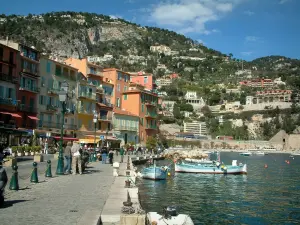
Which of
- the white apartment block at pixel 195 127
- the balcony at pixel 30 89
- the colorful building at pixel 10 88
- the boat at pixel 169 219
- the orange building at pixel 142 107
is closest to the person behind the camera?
the boat at pixel 169 219

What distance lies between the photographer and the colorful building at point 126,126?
216ft

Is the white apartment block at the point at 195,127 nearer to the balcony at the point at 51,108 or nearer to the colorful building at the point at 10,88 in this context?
the balcony at the point at 51,108

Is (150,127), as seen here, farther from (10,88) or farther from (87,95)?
(10,88)

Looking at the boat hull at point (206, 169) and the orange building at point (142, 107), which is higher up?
the orange building at point (142, 107)

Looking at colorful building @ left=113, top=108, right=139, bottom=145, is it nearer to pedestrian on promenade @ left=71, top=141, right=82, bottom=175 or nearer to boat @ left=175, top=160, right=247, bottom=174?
boat @ left=175, top=160, right=247, bottom=174

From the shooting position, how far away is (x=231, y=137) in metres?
176

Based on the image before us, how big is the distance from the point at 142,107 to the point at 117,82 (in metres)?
7.20

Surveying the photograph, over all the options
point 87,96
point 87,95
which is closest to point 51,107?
point 87,96

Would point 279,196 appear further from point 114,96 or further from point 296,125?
point 296,125

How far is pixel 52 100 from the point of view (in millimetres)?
53000

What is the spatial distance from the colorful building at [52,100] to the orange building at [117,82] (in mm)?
12849

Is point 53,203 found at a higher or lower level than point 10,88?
lower

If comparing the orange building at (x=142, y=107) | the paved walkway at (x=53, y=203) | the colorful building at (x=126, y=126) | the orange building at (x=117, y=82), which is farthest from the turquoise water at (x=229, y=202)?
the orange building at (x=142, y=107)

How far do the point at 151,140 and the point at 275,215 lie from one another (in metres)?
53.4
